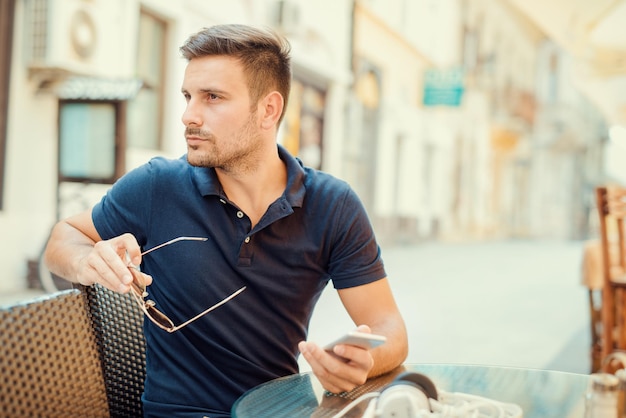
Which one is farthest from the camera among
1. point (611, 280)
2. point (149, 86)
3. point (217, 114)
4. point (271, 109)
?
point (149, 86)

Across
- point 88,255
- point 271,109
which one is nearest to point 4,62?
point 271,109

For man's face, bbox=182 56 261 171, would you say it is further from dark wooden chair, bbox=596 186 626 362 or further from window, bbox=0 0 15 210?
window, bbox=0 0 15 210

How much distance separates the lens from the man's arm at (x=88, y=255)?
4.84ft

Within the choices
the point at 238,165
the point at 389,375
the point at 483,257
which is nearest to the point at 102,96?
the point at 238,165

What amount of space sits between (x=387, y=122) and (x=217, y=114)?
44.9ft

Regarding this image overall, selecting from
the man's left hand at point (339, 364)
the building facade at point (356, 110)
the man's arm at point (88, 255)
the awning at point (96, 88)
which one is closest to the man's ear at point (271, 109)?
the man's arm at point (88, 255)

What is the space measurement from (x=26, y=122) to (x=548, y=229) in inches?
1049

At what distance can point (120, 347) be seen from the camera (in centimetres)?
183

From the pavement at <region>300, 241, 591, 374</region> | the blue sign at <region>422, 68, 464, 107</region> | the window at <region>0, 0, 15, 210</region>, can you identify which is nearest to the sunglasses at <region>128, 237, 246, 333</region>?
the pavement at <region>300, 241, 591, 374</region>

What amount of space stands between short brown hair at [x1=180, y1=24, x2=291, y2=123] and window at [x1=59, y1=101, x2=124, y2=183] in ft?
15.0

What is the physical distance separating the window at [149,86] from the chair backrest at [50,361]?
255 inches

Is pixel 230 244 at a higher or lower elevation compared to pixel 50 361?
higher

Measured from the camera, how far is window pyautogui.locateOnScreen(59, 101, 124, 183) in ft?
21.2

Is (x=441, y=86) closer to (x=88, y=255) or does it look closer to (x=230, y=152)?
(x=230, y=152)
